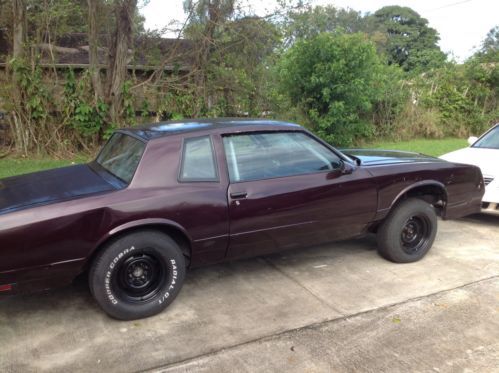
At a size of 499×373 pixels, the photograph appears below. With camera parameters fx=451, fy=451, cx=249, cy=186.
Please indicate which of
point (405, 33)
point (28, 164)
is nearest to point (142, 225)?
point (28, 164)

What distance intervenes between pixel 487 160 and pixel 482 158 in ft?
0.41

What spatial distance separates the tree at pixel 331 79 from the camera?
34.9 ft

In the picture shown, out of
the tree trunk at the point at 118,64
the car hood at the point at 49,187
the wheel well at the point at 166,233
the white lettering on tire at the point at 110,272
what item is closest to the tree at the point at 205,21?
the tree trunk at the point at 118,64

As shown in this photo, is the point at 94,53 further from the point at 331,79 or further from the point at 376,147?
the point at 376,147

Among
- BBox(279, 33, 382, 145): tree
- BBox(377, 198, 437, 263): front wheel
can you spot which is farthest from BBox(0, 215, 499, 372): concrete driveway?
BBox(279, 33, 382, 145): tree

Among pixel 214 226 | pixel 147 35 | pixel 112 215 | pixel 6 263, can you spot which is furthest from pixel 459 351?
pixel 147 35

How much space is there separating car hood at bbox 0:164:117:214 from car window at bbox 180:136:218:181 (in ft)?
1.96

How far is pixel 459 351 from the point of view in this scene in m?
3.14

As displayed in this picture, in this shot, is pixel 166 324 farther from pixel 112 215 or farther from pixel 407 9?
pixel 407 9

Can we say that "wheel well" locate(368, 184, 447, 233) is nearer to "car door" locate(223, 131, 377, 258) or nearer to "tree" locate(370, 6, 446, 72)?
Answer: "car door" locate(223, 131, 377, 258)

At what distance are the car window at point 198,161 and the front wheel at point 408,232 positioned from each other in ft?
6.42

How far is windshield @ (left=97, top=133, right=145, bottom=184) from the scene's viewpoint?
144 inches

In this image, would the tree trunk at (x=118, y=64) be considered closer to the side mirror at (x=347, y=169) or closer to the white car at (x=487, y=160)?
the white car at (x=487, y=160)

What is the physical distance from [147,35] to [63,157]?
3.48 meters
